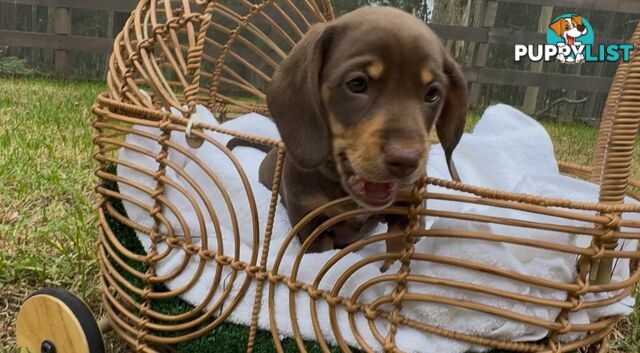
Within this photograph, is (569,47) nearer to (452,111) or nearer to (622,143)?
(452,111)

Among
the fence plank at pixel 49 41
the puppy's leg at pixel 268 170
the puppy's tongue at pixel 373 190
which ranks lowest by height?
the fence plank at pixel 49 41

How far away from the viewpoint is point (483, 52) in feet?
22.4

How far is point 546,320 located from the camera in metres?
1.16

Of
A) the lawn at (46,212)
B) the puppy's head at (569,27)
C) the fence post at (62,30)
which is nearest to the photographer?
the lawn at (46,212)

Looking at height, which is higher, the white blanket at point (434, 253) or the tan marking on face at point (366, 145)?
the tan marking on face at point (366, 145)

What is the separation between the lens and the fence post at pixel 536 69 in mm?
6930

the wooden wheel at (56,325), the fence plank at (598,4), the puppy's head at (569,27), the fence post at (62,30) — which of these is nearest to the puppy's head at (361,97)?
the wooden wheel at (56,325)

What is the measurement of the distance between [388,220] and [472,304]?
395 millimetres

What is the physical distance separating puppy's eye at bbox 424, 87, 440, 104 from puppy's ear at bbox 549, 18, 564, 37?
19.8ft

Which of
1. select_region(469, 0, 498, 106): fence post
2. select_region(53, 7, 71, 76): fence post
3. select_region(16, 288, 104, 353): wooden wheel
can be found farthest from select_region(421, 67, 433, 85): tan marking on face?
select_region(53, 7, 71, 76): fence post

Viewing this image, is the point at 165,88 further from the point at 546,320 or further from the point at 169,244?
the point at 546,320

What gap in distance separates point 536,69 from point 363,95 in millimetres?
6693

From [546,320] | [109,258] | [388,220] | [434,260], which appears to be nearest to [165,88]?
[109,258]

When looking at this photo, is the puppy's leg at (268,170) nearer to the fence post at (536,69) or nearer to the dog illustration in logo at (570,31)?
the dog illustration in logo at (570,31)
